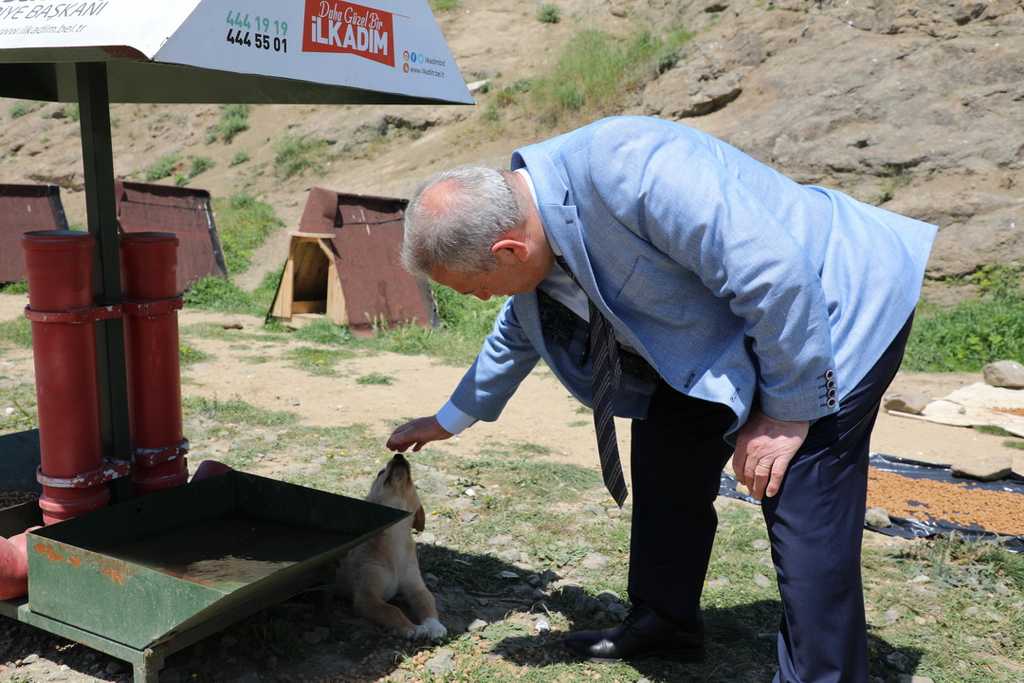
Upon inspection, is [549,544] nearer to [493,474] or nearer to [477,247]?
[493,474]

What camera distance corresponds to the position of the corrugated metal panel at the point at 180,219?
12.4 metres

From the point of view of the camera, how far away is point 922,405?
6969 mm

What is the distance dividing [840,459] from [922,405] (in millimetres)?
5132

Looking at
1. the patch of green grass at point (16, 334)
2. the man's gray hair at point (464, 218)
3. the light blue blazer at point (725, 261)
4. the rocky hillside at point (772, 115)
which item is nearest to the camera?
the light blue blazer at point (725, 261)

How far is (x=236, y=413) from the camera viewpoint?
622 centimetres

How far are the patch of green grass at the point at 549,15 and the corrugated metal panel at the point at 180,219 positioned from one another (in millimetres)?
11334

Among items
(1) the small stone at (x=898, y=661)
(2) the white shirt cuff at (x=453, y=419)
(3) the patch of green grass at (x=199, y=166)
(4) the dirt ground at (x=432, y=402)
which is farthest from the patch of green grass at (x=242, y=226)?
(1) the small stone at (x=898, y=661)

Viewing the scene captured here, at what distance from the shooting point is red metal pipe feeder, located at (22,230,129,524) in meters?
2.95

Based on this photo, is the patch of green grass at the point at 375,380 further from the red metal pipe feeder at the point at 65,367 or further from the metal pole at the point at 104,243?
the red metal pipe feeder at the point at 65,367

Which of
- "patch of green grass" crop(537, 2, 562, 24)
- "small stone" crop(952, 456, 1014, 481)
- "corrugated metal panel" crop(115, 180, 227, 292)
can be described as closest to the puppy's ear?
"small stone" crop(952, 456, 1014, 481)

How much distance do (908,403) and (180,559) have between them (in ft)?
18.0

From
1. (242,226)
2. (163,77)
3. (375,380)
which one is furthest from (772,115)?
(163,77)

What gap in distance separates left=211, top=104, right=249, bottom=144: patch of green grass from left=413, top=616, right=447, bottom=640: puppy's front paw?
1972 centimetres

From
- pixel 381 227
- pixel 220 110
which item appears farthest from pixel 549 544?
pixel 220 110
